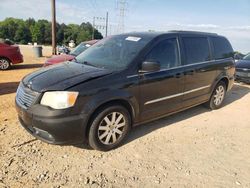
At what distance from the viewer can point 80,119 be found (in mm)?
3555

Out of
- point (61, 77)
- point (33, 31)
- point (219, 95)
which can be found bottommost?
point (219, 95)

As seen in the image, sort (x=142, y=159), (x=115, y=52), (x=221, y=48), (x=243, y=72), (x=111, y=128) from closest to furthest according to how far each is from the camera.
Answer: (x=142, y=159) < (x=111, y=128) < (x=115, y=52) < (x=221, y=48) < (x=243, y=72)

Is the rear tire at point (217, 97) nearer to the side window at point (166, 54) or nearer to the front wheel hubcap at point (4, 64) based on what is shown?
the side window at point (166, 54)

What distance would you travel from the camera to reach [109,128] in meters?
3.98

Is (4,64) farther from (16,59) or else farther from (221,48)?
(221,48)

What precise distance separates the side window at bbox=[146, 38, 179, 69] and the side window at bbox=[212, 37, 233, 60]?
5.57 ft

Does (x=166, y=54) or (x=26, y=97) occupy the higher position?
(x=166, y=54)

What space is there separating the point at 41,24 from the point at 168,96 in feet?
288

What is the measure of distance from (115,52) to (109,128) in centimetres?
139

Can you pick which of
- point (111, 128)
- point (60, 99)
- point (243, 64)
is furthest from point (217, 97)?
point (243, 64)

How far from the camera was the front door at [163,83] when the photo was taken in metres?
4.37

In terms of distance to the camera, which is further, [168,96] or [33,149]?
[168,96]

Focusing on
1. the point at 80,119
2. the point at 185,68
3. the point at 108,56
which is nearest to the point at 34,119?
the point at 80,119

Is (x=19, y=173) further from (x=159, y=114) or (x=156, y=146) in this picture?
(x=159, y=114)
